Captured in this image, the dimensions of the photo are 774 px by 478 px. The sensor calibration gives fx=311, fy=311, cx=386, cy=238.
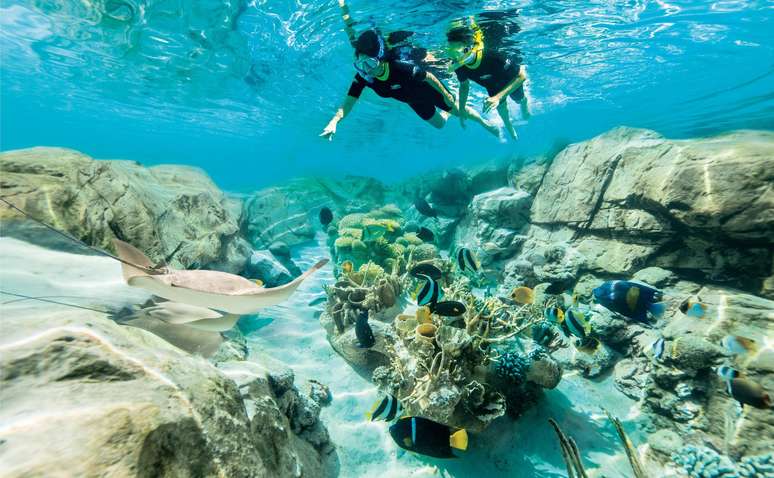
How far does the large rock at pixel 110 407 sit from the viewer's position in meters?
1.05

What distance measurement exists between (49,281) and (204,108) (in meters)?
32.7

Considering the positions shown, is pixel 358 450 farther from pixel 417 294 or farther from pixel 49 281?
pixel 49 281

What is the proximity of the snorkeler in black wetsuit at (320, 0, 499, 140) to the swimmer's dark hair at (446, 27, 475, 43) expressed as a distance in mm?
5591

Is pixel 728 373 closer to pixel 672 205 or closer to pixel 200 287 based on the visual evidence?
pixel 672 205

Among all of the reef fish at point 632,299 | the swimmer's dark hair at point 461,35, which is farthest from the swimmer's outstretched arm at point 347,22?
the reef fish at point 632,299

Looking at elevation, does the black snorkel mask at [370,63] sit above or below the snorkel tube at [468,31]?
below

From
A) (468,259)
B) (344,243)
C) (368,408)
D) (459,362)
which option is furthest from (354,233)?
(459,362)

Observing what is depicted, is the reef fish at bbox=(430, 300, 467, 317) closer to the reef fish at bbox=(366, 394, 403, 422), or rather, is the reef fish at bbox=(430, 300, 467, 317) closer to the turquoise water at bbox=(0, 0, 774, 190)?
the reef fish at bbox=(366, 394, 403, 422)

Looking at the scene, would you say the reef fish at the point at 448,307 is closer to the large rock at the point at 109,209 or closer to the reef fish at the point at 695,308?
the reef fish at the point at 695,308

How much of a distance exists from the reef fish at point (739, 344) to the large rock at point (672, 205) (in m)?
2.10

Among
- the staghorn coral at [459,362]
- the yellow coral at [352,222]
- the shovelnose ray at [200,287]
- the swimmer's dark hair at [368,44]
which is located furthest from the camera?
the yellow coral at [352,222]

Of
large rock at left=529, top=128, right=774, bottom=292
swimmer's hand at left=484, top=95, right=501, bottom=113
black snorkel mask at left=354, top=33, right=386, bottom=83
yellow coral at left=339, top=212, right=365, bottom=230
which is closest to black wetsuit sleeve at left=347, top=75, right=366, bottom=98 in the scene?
black snorkel mask at left=354, top=33, right=386, bottom=83

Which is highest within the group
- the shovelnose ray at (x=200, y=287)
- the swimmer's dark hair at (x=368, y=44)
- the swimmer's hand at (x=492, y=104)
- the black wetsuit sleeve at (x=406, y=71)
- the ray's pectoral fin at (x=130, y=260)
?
the swimmer's dark hair at (x=368, y=44)

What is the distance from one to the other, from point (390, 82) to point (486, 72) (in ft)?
15.2
